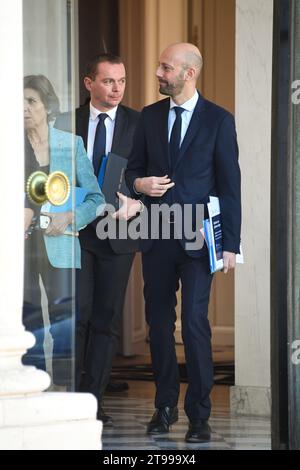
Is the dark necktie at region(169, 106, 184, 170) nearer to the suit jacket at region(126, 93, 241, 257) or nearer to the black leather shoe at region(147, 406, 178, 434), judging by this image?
the suit jacket at region(126, 93, 241, 257)

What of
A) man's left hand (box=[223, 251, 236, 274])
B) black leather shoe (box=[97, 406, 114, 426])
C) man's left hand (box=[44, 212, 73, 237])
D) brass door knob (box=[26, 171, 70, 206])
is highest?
brass door knob (box=[26, 171, 70, 206])

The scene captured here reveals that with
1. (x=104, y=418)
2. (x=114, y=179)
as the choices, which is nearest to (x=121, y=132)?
(x=114, y=179)

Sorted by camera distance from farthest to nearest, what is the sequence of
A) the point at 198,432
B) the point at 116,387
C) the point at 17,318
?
the point at 116,387 < the point at 198,432 < the point at 17,318

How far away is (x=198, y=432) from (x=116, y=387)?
5.90ft

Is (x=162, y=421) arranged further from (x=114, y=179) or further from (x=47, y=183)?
(x=47, y=183)

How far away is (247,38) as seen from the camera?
653cm

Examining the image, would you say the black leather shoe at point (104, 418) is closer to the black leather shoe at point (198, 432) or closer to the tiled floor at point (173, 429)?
the tiled floor at point (173, 429)

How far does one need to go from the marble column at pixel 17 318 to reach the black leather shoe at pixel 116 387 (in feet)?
9.76

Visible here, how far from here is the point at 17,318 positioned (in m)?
4.51

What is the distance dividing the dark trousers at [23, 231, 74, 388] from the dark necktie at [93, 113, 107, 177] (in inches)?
61.6

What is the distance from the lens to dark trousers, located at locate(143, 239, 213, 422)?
19.2 feet

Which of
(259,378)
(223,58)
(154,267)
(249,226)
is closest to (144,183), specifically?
(154,267)

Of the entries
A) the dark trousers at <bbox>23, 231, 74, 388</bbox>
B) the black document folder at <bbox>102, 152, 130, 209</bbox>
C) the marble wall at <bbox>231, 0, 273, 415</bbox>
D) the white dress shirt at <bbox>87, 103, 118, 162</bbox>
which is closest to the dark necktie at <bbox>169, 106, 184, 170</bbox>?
the black document folder at <bbox>102, 152, 130, 209</bbox>

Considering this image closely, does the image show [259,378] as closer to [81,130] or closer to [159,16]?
[81,130]
